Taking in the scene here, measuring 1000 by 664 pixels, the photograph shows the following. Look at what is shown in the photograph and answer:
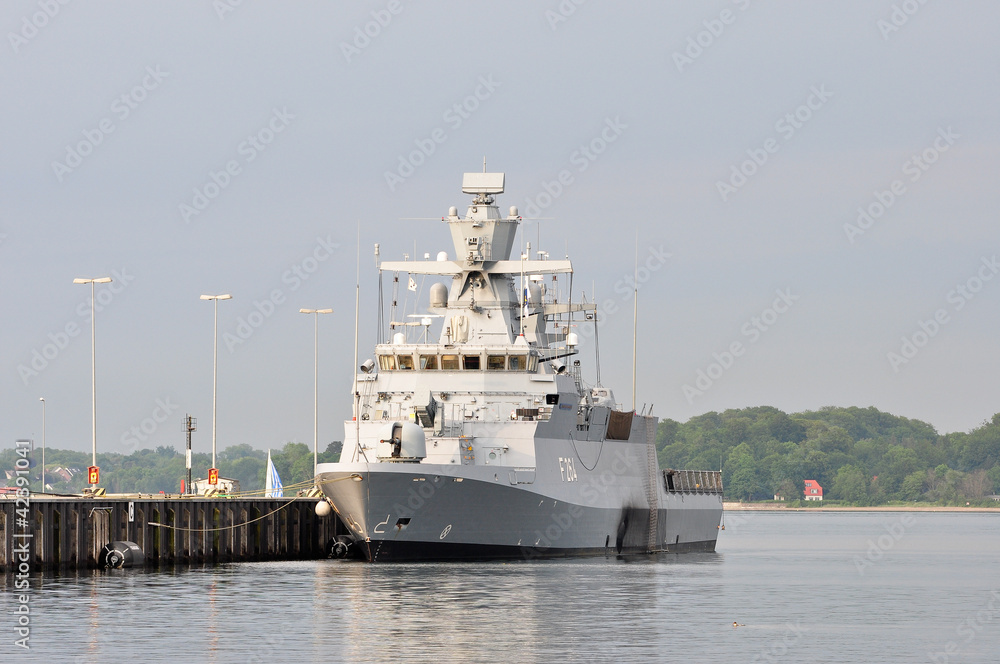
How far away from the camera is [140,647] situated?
3012 centimetres

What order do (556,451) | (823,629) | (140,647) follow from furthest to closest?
(556,451)
(823,629)
(140,647)

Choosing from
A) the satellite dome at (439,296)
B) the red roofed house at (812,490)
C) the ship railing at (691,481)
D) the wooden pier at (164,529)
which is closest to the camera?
the wooden pier at (164,529)

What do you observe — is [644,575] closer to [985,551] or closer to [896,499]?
[985,551]

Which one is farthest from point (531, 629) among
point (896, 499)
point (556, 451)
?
point (896, 499)

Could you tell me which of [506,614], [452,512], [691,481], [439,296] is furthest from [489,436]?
[691,481]

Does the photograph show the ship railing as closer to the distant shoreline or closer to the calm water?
the calm water

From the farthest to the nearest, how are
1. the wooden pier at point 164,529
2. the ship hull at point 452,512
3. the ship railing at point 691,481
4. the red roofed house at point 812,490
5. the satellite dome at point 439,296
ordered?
1. the red roofed house at point 812,490
2. the ship railing at point 691,481
3. the satellite dome at point 439,296
4. the ship hull at point 452,512
5. the wooden pier at point 164,529

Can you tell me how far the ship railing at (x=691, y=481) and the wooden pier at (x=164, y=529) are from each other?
14430 mm

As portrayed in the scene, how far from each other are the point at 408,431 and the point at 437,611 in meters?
11.3

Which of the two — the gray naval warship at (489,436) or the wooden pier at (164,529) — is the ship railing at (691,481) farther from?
the wooden pier at (164,529)

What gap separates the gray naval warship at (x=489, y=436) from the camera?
153 ft

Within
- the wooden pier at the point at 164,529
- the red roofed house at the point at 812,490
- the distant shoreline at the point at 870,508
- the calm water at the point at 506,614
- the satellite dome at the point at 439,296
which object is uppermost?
the satellite dome at the point at 439,296

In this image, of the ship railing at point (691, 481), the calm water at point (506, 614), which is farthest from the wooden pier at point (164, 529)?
the ship railing at point (691, 481)

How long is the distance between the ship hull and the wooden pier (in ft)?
17.5
